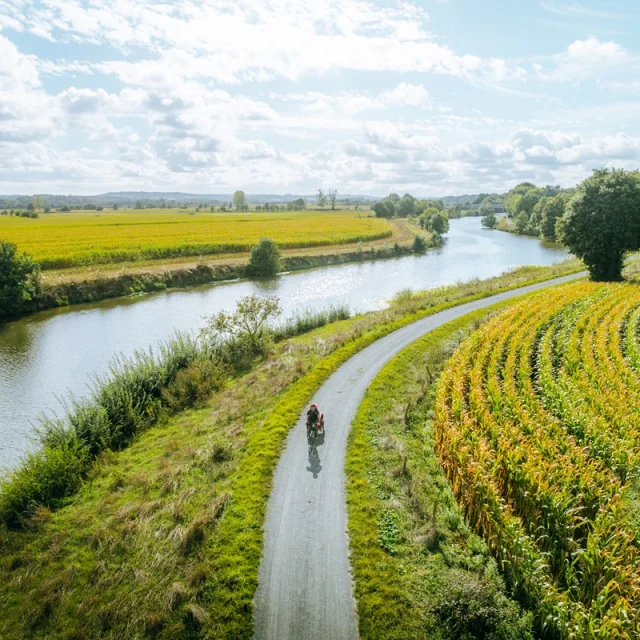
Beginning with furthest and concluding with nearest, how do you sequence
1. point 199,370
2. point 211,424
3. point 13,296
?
point 13,296, point 199,370, point 211,424

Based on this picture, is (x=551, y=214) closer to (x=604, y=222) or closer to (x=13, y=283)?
(x=604, y=222)

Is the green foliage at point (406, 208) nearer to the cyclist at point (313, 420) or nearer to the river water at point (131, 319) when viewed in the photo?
the river water at point (131, 319)

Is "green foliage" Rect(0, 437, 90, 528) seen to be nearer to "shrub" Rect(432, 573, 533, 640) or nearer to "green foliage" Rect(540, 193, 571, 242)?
"shrub" Rect(432, 573, 533, 640)

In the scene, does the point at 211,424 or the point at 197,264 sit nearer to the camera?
the point at 211,424

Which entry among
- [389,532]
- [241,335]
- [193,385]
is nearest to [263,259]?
[241,335]

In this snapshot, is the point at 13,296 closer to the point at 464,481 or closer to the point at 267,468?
the point at 267,468

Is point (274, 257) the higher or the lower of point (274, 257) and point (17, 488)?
the higher

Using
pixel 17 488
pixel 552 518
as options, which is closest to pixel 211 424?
pixel 17 488

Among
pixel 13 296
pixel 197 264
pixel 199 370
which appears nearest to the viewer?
pixel 199 370

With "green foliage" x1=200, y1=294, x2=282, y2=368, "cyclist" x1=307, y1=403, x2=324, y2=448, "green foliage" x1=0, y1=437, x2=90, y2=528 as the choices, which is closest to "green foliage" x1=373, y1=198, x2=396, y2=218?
"green foliage" x1=200, y1=294, x2=282, y2=368
